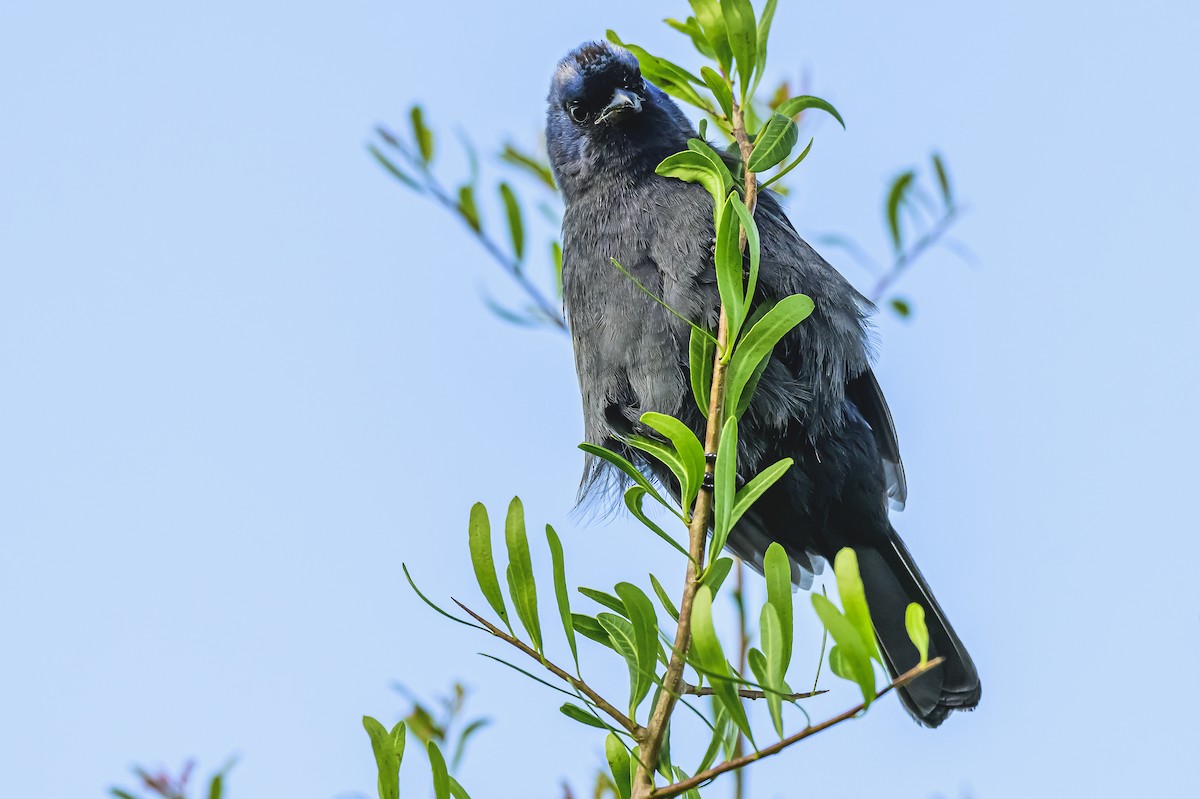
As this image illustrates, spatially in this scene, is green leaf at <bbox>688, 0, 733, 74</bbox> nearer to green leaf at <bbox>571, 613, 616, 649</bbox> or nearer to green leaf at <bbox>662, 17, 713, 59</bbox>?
green leaf at <bbox>662, 17, 713, 59</bbox>

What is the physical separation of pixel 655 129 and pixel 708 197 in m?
0.66

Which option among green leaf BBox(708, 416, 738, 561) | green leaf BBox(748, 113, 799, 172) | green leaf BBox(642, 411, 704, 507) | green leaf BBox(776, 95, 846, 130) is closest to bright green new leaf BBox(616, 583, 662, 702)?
green leaf BBox(708, 416, 738, 561)

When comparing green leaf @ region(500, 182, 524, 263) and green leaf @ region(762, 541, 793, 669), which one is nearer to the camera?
green leaf @ region(762, 541, 793, 669)

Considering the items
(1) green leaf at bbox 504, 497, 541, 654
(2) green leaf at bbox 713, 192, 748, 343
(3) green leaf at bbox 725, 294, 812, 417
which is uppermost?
(2) green leaf at bbox 713, 192, 748, 343

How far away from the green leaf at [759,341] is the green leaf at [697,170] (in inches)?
11.3

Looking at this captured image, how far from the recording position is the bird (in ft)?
13.7

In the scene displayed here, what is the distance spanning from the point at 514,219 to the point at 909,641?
220 centimetres

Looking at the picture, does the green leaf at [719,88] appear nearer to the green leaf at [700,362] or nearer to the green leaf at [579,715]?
the green leaf at [700,362]

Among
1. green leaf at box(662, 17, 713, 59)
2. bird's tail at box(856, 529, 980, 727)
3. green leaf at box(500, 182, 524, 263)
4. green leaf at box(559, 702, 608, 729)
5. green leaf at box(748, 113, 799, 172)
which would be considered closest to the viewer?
green leaf at box(559, 702, 608, 729)

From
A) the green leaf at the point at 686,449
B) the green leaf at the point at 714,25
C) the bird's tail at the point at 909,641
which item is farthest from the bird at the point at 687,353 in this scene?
the green leaf at the point at 686,449

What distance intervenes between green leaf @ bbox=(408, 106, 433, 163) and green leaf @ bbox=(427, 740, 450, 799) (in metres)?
2.75

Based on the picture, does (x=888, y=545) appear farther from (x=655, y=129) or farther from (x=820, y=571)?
(x=655, y=129)

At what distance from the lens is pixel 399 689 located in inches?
134

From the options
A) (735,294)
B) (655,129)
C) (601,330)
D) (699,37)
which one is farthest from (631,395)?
(735,294)
